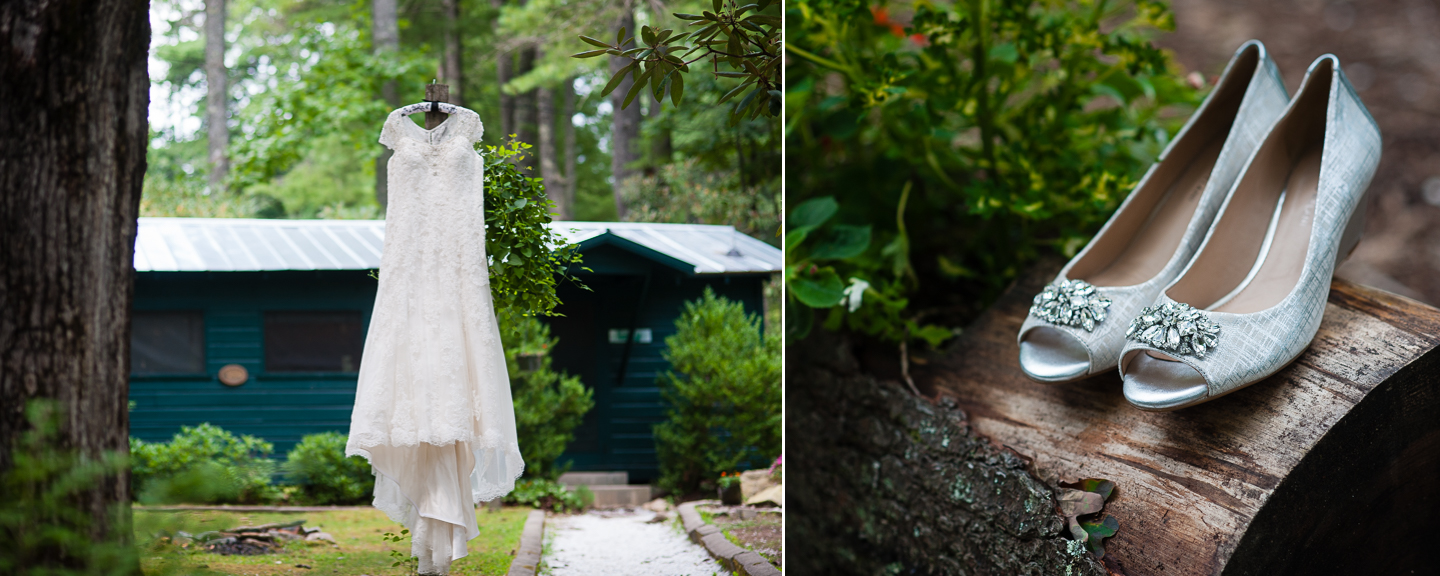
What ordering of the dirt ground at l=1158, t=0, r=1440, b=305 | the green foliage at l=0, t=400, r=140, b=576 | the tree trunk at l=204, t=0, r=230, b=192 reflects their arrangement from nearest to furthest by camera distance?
the green foliage at l=0, t=400, r=140, b=576 → the tree trunk at l=204, t=0, r=230, b=192 → the dirt ground at l=1158, t=0, r=1440, b=305

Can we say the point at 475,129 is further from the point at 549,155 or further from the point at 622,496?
the point at 622,496

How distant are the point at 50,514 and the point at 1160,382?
6.21 feet

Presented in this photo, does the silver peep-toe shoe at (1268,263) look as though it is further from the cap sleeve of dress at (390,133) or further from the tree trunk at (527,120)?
the cap sleeve of dress at (390,133)

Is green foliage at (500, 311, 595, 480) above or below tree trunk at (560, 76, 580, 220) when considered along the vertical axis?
below

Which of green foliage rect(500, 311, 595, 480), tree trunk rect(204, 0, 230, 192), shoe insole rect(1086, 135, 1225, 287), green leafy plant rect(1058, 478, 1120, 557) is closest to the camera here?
green leafy plant rect(1058, 478, 1120, 557)

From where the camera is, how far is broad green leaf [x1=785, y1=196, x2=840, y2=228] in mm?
1884

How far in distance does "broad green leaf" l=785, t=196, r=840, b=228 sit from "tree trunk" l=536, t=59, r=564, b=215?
0.66m

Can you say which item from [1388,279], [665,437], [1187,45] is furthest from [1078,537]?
[1187,45]

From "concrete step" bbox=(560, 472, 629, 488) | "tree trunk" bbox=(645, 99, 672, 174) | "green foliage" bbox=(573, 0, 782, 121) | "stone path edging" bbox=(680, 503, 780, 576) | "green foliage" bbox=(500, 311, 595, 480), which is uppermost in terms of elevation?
"green foliage" bbox=(573, 0, 782, 121)

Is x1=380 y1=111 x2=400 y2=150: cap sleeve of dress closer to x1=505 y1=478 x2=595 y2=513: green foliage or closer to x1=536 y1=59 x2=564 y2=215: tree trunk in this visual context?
x1=536 y1=59 x2=564 y2=215: tree trunk

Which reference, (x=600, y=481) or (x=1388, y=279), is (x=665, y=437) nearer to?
(x=600, y=481)

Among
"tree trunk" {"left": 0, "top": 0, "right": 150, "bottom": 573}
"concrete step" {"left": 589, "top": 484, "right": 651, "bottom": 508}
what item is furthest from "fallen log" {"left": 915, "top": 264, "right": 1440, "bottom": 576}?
"tree trunk" {"left": 0, "top": 0, "right": 150, "bottom": 573}

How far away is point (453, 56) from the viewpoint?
1704 mm

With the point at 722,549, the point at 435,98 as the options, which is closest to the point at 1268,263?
the point at 722,549
